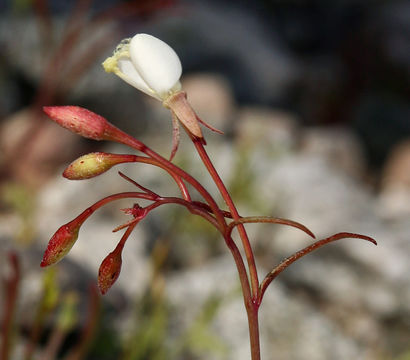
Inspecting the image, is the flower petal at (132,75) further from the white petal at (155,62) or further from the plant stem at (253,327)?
the plant stem at (253,327)

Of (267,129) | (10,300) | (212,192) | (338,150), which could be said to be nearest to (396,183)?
(338,150)

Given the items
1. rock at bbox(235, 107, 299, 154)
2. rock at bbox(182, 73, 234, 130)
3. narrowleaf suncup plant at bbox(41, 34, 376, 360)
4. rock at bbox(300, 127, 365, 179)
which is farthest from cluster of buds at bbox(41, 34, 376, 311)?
rock at bbox(300, 127, 365, 179)

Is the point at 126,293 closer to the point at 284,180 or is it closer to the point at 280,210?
the point at 280,210

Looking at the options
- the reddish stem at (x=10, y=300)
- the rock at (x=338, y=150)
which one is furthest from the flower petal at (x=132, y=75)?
the rock at (x=338, y=150)

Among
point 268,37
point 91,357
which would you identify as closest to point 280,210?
point 91,357

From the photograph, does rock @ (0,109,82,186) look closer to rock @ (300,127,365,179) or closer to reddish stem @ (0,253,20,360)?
rock @ (300,127,365,179)

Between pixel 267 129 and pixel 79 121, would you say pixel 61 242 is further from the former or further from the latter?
pixel 267 129
